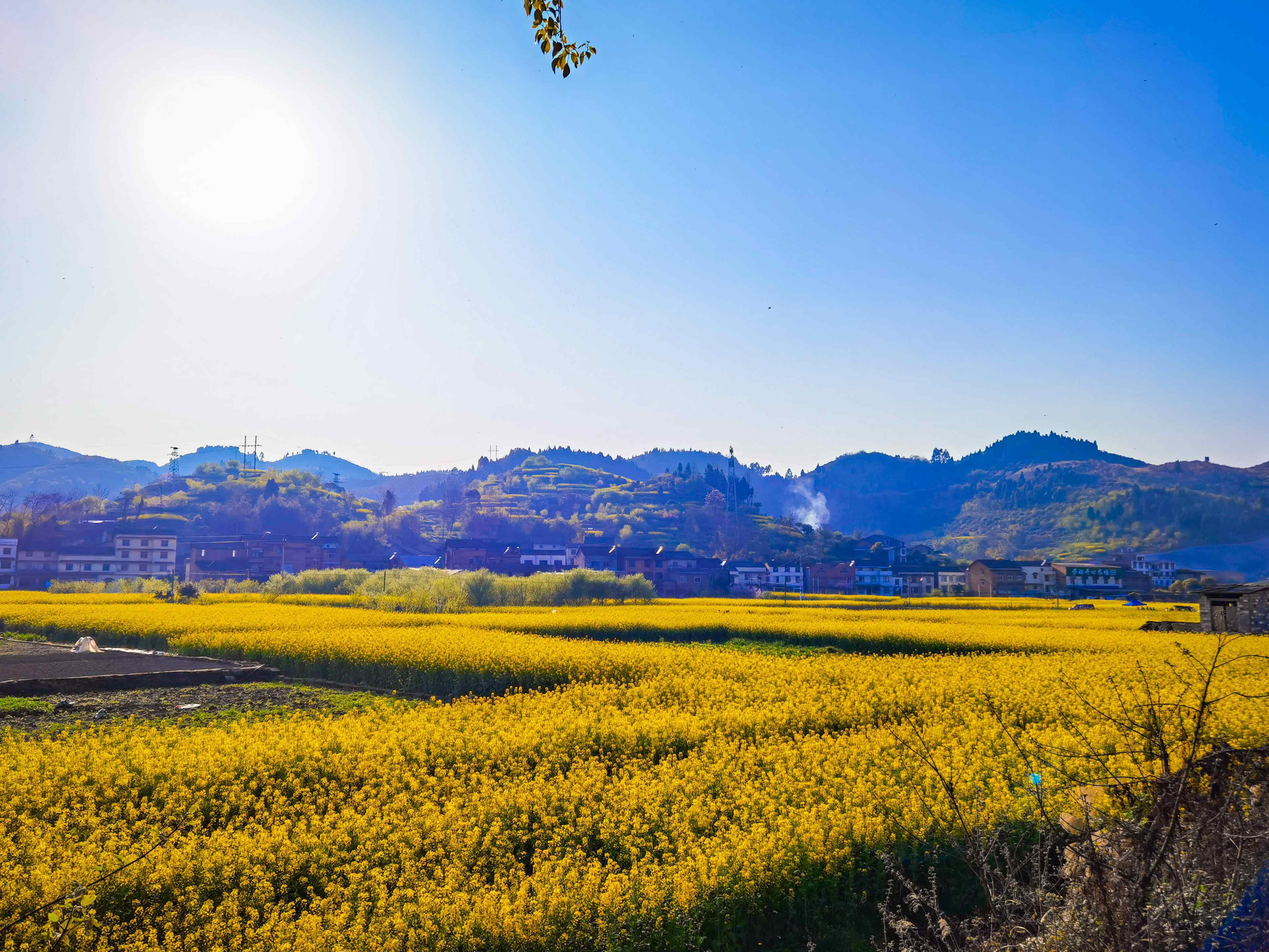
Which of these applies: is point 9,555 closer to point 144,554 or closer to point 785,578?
point 144,554

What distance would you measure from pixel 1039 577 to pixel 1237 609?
3207 inches

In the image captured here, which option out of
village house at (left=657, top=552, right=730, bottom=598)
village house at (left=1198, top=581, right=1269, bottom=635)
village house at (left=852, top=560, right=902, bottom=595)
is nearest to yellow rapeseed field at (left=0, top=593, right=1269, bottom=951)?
village house at (left=1198, top=581, right=1269, bottom=635)

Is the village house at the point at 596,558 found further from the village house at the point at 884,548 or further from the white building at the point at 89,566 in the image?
the white building at the point at 89,566

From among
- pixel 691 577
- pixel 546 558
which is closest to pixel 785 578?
pixel 691 577

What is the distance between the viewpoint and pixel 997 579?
102 metres

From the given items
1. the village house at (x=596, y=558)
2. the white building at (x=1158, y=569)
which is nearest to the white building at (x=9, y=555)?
the village house at (x=596, y=558)

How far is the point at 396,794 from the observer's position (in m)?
11.2

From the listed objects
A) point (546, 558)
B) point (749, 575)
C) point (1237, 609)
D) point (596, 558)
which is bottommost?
point (749, 575)

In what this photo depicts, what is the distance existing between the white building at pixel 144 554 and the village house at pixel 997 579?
109151 millimetres

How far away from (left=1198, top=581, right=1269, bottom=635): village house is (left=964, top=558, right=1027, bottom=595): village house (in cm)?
6744

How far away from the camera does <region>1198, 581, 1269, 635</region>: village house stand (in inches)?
1346

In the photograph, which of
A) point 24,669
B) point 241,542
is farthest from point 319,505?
point 24,669

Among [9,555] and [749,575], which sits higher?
[9,555]

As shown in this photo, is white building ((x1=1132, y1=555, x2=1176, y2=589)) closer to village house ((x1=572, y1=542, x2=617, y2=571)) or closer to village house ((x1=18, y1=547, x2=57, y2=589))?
village house ((x1=572, y1=542, x2=617, y2=571))
